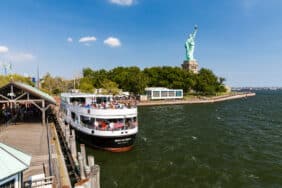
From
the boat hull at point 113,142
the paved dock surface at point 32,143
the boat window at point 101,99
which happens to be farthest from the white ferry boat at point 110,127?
the paved dock surface at point 32,143

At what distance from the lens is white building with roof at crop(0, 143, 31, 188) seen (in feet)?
30.9

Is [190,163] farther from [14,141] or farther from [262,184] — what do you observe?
[14,141]

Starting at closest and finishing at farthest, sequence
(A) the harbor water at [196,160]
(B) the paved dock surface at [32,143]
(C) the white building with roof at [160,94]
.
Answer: (B) the paved dock surface at [32,143], (A) the harbor water at [196,160], (C) the white building with roof at [160,94]

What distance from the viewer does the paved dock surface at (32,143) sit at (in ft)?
51.2

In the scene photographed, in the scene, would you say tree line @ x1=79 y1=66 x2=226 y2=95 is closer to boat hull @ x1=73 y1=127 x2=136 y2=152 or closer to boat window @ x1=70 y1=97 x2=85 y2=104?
boat window @ x1=70 y1=97 x2=85 y2=104

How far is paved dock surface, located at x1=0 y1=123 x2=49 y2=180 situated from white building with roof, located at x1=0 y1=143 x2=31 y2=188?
12.6 ft

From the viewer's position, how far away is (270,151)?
28688 millimetres

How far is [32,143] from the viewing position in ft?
67.9

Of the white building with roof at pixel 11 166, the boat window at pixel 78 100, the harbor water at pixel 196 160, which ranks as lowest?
the harbor water at pixel 196 160

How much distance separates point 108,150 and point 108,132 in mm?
2344

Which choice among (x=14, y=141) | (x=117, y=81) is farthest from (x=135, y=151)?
(x=117, y=81)

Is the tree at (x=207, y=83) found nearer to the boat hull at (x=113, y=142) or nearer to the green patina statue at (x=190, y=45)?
the green patina statue at (x=190, y=45)

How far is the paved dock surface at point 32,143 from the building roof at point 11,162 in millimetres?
3800

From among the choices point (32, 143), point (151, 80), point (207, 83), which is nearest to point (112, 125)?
point (32, 143)
